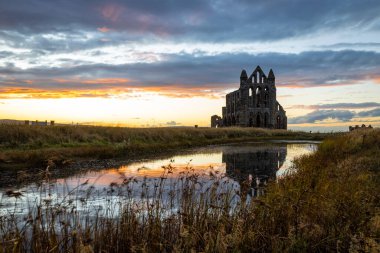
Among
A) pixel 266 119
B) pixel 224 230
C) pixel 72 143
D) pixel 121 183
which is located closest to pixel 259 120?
pixel 266 119

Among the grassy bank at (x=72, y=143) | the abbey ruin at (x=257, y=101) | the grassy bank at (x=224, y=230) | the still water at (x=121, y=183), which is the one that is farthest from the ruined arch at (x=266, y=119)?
the grassy bank at (x=224, y=230)

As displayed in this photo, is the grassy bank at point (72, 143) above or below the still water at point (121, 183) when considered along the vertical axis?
above

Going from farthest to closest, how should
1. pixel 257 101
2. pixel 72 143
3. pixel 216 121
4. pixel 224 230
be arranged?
pixel 216 121 → pixel 257 101 → pixel 72 143 → pixel 224 230

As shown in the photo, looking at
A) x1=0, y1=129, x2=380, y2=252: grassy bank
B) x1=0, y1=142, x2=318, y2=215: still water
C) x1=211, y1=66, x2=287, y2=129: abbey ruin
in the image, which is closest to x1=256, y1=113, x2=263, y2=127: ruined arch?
x1=211, y1=66, x2=287, y2=129: abbey ruin

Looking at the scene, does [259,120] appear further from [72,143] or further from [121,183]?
[121,183]

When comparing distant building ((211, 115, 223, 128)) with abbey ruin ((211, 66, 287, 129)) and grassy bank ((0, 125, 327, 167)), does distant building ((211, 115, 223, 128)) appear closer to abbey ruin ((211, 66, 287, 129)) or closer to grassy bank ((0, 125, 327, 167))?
abbey ruin ((211, 66, 287, 129))

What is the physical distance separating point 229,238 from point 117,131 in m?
27.9

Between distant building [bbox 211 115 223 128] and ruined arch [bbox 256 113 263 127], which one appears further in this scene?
distant building [bbox 211 115 223 128]

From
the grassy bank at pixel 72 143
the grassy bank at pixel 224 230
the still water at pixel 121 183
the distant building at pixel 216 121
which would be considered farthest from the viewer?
the distant building at pixel 216 121

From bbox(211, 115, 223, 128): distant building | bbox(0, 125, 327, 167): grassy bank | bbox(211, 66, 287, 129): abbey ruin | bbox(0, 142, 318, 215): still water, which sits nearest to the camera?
bbox(0, 142, 318, 215): still water

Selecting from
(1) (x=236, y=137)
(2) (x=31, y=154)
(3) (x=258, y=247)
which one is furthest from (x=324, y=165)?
(1) (x=236, y=137)

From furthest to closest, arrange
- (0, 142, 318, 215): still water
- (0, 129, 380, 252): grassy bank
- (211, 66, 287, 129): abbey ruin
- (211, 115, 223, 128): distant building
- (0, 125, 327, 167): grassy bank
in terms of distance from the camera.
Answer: (211, 115, 223, 128): distant building, (211, 66, 287, 129): abbey ruin, (0, 125, 327, 167): grassy bank, (0, 142, 318, 215): still water, (0, 129, 380, 252): grassy bank

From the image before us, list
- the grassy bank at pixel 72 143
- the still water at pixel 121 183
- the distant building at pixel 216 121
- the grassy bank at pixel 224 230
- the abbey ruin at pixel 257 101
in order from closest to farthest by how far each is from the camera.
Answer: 1. the grassy bank at pixel 224 230
2. the still water at pixel 121 183
3. the grassy bank at pixel 72 143
4. the abbey ruin at pixel 257 101
5. the distant building at pixel 216 121

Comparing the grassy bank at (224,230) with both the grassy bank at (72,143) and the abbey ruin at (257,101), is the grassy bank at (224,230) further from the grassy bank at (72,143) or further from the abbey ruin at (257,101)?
the abbey ruin at (257,101)
